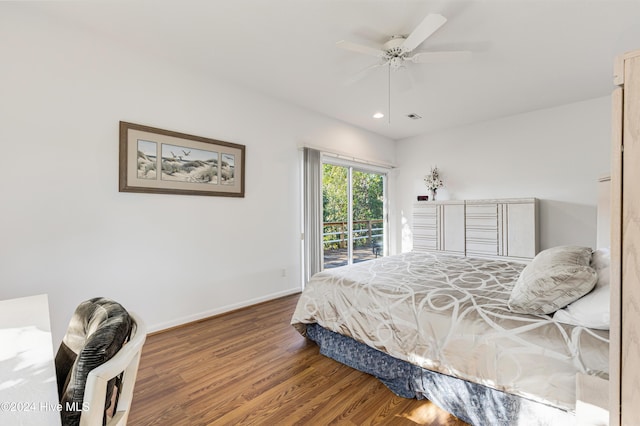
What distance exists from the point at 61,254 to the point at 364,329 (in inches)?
A: 97.1

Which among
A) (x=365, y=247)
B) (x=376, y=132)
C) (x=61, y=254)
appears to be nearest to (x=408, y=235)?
(x=365, y=247)

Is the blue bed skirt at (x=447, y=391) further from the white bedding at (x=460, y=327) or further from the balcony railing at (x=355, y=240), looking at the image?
the balcony railing at (x=355, y=240)

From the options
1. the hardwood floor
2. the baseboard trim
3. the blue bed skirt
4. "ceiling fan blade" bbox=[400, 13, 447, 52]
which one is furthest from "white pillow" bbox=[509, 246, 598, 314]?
the baseboard trim

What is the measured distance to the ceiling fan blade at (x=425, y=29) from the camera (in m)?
1.78

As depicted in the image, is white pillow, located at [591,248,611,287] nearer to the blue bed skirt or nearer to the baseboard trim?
the blue bed skirt

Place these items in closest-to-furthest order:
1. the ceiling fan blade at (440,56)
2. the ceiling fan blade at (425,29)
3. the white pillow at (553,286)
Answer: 1. the white pillow at (553,286)
2. the ceiling fan blade at (425,29)
3. the ceiling fan blade at (440,56)

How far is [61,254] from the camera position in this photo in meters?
2.26

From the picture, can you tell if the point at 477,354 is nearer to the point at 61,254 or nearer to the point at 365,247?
the point at 61,254

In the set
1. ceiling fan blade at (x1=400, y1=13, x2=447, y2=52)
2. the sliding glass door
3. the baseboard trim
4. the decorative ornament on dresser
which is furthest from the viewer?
the decorative ornament on dresser

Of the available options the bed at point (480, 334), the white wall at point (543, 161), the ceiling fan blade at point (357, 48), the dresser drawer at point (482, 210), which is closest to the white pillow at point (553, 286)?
the bed at point (480, 334)

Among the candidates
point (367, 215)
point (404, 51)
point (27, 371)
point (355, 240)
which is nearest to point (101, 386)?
point (27, 371)

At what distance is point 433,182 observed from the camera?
16.7 ft

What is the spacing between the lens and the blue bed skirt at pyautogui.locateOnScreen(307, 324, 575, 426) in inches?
52.6

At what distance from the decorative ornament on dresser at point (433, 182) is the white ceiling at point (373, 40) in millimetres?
1668
